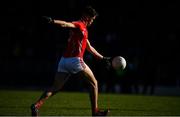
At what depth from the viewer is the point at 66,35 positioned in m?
39.0

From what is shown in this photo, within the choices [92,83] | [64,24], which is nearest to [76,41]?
[92,83]

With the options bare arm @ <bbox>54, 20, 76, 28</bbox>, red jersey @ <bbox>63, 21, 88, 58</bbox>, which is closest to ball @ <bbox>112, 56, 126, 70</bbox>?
red jersey @ <bbox>63, 21, 88, 58</bbox>

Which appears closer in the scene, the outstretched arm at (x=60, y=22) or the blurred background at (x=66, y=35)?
the outstretched arm at (x=60, y=22)

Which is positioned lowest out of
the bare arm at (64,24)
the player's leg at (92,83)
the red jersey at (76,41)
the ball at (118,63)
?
the player's leg at (92,83)

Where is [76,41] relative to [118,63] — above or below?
above

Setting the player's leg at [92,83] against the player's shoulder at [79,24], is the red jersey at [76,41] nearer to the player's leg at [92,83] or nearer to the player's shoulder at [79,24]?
the player's shoulder at [79,24]

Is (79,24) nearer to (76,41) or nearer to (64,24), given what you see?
(76,41)

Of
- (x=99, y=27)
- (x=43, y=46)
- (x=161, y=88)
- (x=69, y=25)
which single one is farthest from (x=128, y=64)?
(x=69, y=25)

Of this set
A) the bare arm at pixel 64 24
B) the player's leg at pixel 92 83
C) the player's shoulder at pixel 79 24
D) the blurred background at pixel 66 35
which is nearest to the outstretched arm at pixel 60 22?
the bare arm at pixel 64 24

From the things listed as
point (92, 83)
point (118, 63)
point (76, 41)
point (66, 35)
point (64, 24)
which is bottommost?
point (92, 83)

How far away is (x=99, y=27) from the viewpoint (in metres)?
39.6

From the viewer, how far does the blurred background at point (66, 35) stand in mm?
38000

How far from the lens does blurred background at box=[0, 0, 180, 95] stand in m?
38.0

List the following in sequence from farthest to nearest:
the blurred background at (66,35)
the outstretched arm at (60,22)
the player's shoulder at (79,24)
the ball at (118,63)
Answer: the blurred background at (66,35), the ball at (118,63), the player's shoulder at (79,24), the outstretched arm at (60,22)
